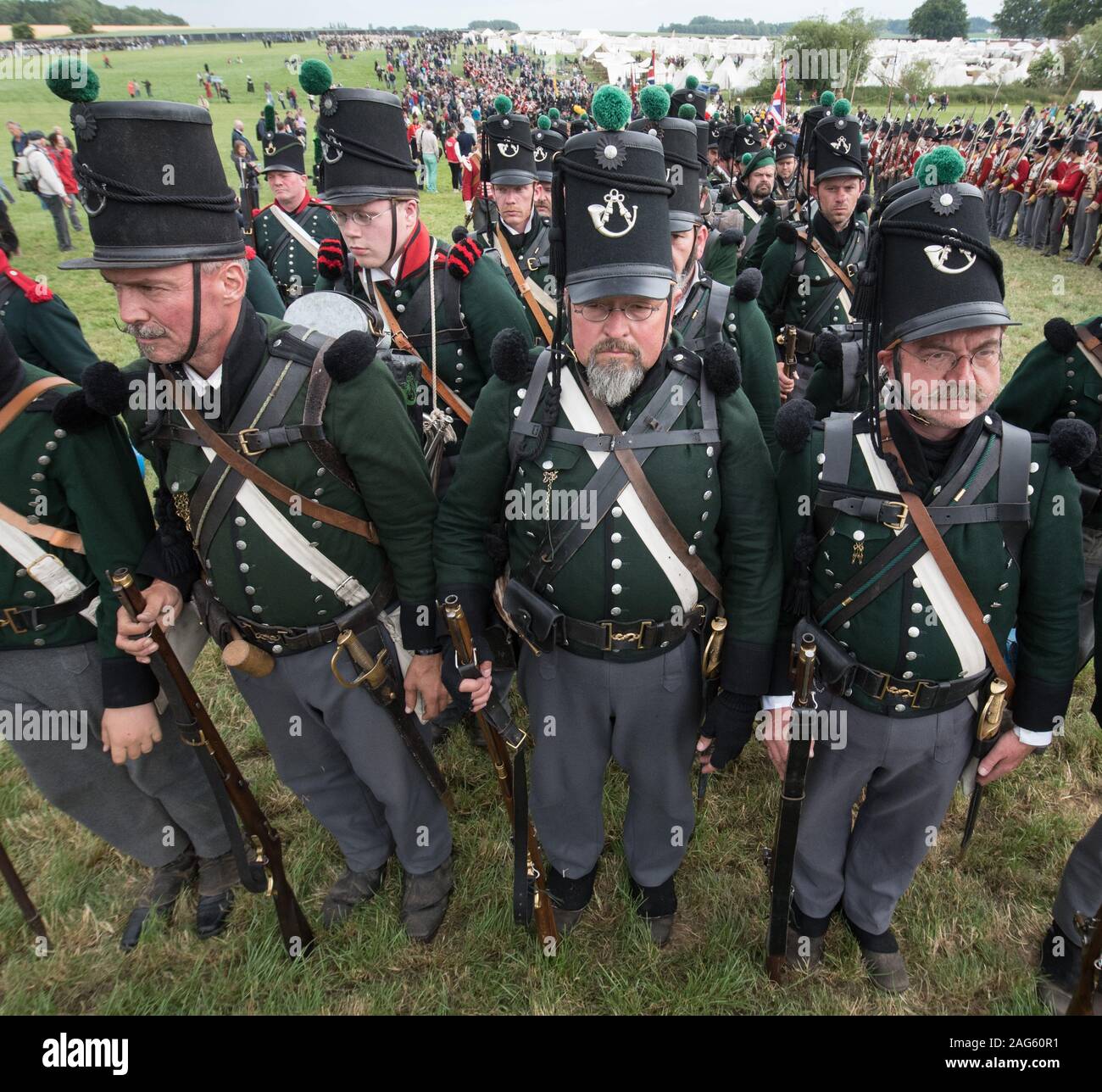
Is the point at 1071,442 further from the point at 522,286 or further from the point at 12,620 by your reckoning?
the point at 522,286

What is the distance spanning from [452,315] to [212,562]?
2.04 m

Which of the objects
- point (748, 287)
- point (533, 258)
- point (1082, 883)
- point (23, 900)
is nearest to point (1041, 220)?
point (533, 258)

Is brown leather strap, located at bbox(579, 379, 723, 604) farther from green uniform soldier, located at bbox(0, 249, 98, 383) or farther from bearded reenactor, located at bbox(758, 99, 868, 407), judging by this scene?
bearded reenactor, located at bbox(758, 99, 868, 407)

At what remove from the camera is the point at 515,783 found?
3.20 m

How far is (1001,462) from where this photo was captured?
2668mm

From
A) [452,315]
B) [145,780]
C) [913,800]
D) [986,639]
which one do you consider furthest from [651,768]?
[452,315]

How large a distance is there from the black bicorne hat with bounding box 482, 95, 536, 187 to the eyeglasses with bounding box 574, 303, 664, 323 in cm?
471

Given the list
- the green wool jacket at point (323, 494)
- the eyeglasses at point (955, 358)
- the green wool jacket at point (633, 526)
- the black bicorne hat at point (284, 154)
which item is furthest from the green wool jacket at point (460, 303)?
the black bicorne hat at point (284, 154)

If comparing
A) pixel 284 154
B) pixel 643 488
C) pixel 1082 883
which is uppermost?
pixel 284 154

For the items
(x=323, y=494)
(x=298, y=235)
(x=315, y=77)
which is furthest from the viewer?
(x=298, y=235)

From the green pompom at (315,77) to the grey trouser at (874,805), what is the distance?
12.9ft

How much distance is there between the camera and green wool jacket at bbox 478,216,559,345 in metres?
6.18

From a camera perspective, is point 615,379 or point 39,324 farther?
point 39,324

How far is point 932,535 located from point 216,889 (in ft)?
12.3
